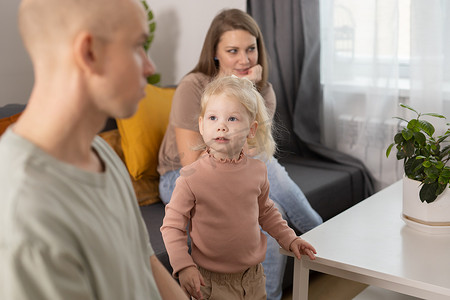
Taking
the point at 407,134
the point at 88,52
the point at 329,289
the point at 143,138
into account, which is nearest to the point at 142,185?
the point at 143,138

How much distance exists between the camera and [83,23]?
26.9 inches

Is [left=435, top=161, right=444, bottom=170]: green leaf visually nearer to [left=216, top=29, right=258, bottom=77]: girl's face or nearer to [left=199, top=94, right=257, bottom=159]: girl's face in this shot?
[left=199, top=94, right=257, bottom=159]: girl's face

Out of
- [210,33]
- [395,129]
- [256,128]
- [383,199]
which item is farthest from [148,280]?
[395,129]

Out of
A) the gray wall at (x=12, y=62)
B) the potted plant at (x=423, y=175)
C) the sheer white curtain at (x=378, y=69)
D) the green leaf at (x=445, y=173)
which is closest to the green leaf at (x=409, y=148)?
the potted plant at (x=423, y=175)

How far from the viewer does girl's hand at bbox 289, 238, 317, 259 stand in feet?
4.89

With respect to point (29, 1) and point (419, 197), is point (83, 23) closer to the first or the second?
point (29, 1)

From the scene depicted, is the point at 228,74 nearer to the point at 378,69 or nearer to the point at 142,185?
the point at 142,185

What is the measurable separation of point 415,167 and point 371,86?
1.18 meters

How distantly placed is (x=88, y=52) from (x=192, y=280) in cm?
75

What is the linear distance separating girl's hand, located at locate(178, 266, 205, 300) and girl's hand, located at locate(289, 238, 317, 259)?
30 cm

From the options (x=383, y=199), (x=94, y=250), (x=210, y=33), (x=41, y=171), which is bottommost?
(x=383, y=199)

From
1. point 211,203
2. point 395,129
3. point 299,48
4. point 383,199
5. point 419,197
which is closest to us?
point 211,203

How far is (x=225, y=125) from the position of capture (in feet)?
4.43

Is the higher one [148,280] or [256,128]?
[256,128]
